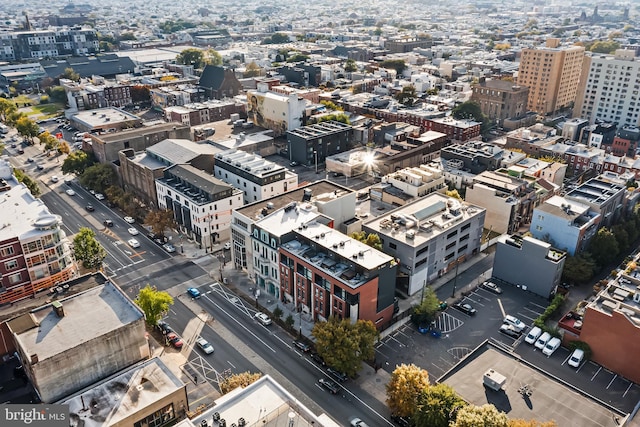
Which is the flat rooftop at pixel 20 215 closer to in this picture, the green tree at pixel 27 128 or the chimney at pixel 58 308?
the chimney at pixel 58 308

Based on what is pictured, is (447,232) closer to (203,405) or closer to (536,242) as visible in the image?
(536,242)

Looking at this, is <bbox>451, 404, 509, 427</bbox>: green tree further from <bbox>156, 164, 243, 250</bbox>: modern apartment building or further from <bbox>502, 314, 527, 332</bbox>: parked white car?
<bbox>156, 164, 243, 250</bbox>: modern apartment building

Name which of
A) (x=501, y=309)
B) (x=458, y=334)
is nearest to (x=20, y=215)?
(x=458, y=334)

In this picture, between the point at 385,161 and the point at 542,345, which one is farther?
the point at 385,161

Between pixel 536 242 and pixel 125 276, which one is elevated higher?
pixel 536 242

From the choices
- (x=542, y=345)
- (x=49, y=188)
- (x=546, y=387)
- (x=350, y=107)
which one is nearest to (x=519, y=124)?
(x=350, y=107)

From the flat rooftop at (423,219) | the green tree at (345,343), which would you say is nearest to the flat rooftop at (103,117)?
the flat rooftop at (423,219)
